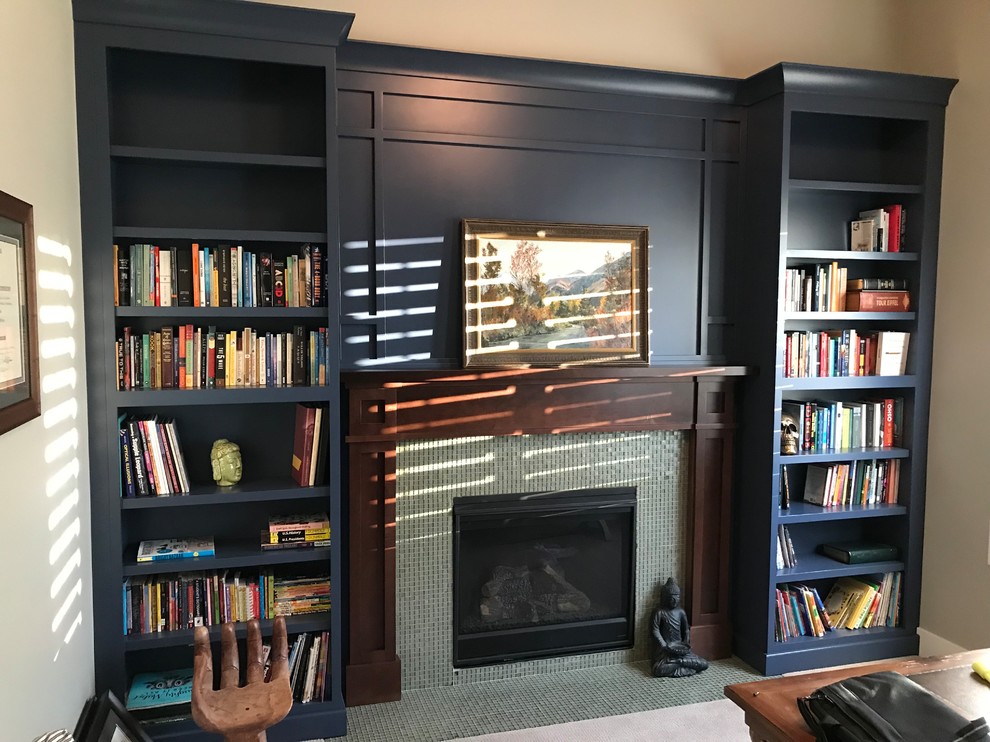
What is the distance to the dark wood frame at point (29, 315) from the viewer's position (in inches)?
68.3

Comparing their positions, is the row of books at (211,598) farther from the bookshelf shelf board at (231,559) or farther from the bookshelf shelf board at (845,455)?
the bookshelf shelf board at (845,455)

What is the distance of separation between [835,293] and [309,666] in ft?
8.56

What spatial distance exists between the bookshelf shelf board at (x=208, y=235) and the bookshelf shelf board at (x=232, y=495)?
0.86 meters

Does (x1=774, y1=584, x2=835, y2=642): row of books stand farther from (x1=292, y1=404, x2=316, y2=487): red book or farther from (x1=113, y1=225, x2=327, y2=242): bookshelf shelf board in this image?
(x1=113, y1=225, x2=327, y2=242): bookshelf shelf board

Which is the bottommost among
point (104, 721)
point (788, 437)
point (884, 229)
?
point (104, 721)

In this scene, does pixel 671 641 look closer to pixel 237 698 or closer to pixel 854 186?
pixel 237 698

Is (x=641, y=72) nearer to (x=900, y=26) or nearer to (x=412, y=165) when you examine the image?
(x=412, y=165)

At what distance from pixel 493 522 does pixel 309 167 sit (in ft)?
5.09

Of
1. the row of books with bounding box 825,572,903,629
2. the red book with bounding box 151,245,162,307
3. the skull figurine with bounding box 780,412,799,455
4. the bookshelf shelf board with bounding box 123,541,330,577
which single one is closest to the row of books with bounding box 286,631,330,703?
the bookshelf shelf board with bounding box 123,541,330,577

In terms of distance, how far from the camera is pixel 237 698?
2301 mm

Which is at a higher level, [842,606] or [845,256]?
[845,256]

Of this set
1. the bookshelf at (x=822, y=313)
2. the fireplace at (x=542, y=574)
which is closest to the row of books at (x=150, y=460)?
the fireplace at (x=542, y=574)

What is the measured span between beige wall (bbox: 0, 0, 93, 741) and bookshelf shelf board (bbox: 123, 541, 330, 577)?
0.19m

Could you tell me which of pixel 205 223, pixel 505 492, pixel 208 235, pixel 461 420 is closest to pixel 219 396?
pixel 208 235
